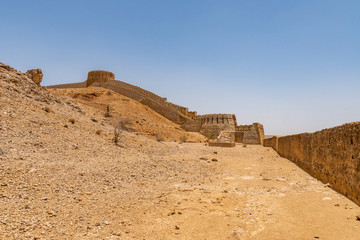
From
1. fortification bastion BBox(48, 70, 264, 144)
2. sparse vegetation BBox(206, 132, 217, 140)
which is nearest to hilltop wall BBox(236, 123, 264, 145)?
fortification bastion BBox(48, 70, 264, 144)

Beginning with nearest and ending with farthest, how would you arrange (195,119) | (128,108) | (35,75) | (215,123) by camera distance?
1. (35,75)
2. (128,108)
3. (215,123)
4. (195,119)

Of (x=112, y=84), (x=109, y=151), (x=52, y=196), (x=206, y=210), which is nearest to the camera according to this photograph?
(x=52, y=196)

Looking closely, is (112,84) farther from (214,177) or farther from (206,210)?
(206,210)

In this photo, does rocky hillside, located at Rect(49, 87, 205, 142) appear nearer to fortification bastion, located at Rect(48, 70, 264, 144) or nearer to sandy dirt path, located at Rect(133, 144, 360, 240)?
fortification bastion, located at Rect(48, 70, 264, 144)

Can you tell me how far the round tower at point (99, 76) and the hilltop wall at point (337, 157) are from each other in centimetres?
4611

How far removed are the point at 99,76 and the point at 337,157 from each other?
5025cm

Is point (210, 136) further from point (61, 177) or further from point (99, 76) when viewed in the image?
point (61, 177)

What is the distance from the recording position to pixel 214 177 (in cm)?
925

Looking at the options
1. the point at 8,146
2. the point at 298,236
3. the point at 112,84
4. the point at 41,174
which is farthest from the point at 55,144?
the point at 112,84

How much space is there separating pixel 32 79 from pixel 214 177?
15760 mm

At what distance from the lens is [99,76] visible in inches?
1984

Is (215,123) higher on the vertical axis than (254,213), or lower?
higher

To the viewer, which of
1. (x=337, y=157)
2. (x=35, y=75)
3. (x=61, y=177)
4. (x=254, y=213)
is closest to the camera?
(x=254, y=213)

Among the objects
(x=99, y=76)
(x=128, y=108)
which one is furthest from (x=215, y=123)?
(x=99, y=76)
